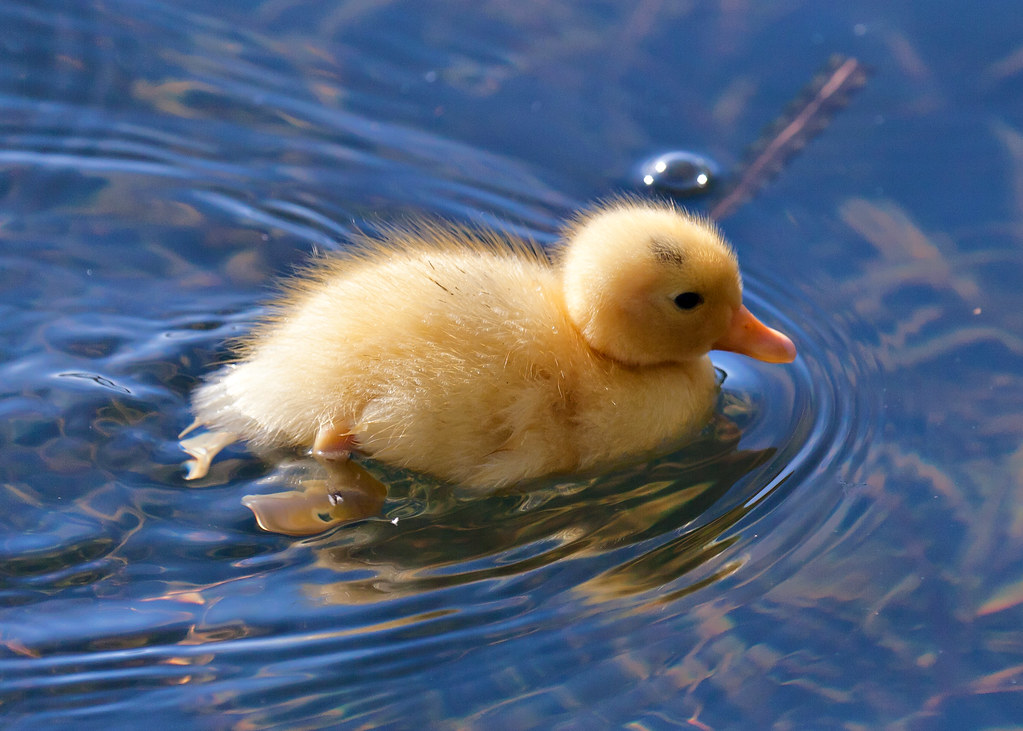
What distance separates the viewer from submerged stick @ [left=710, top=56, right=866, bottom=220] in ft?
8.94

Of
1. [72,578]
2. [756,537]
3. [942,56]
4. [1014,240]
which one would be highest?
[942,56]

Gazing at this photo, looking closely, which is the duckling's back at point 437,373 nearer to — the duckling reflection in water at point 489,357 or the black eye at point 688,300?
the duckling reflection in water at point 489,357

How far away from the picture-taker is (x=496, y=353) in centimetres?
194

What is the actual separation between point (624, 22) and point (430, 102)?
1.98 feet

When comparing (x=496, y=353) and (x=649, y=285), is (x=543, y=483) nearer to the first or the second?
(x=496, y=353)

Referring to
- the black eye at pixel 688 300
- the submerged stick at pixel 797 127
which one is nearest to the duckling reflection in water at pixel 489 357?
the black eye at pixel 688 300

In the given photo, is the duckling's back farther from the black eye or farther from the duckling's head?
the black eye

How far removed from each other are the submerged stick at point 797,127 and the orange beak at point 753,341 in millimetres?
566

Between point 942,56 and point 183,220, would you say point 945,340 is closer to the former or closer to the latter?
point 942,56

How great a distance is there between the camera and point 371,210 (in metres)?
2.76

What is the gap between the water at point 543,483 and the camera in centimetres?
169

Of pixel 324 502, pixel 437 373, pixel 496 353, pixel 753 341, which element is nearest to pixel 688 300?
pixel 753 341

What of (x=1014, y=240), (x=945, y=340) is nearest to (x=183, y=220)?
(x=945, y=340)

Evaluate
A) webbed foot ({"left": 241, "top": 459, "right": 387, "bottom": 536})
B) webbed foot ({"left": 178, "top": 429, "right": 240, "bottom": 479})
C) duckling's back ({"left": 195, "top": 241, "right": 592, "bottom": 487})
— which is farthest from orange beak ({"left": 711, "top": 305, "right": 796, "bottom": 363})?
webbed foot ({"left": 178, "top": 429, "right": 240, "bottom": 479})
